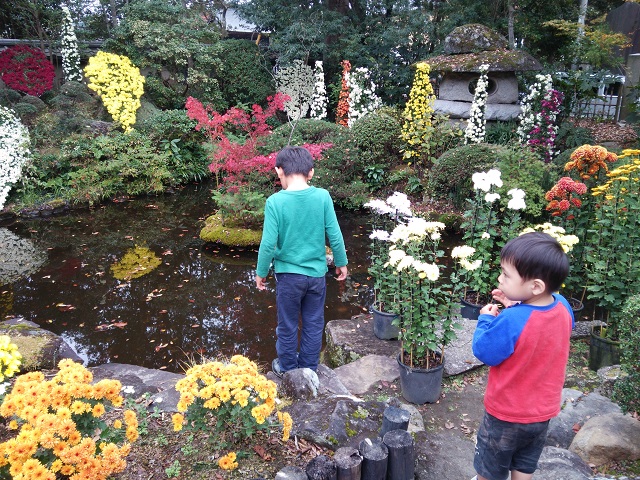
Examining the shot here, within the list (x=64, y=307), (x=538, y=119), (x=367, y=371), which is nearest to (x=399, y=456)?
(x=367, y=371)

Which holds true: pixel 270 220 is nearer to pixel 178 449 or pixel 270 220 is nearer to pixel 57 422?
pixel 178 449

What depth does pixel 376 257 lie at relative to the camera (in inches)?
177

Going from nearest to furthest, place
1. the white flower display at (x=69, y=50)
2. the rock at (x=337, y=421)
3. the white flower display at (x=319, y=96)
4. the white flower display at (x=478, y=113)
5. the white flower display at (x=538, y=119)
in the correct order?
the rock at (x=337, y=421) < the white flower display at (x=478, y=113) < the white flower display at (x=538, y=119) < the white flower display at (x=69, y=50) < the white flower display at (x=319, y=96)

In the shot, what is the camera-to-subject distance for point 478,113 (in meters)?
9.68

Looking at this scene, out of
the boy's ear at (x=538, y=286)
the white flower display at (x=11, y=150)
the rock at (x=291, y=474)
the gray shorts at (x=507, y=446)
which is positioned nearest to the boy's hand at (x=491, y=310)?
the boy's ear at (x=538, y=286)

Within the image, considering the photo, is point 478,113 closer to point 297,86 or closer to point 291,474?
point 297,86

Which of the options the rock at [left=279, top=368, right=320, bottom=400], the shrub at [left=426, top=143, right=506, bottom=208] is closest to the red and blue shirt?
the rock at [left=279, top=368, right=320, bottom=400]

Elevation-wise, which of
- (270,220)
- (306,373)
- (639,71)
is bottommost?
(306,373)

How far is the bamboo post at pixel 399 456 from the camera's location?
2246 mm

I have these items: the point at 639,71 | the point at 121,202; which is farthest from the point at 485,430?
the point at 639,71

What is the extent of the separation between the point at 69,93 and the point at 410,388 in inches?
467

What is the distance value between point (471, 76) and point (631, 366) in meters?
8.95

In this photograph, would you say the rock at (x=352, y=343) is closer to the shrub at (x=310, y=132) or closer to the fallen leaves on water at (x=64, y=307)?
the fallen leaves on water at (x=64, y=307)

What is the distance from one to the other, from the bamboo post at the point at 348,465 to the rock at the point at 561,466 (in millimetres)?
846
